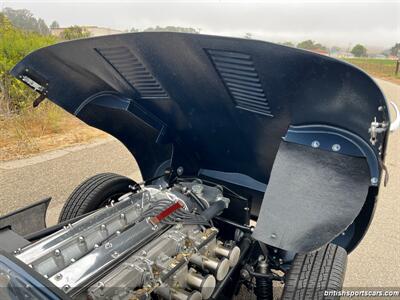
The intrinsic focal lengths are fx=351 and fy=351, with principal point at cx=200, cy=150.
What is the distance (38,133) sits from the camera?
7.48 metres

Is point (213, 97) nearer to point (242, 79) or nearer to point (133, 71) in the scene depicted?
point (242, 79)

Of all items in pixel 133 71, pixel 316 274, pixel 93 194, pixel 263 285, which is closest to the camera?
pixel 316 274

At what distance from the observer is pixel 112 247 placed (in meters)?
1.73

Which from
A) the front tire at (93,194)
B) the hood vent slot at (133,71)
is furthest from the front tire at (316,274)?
the front tire at (93,194)

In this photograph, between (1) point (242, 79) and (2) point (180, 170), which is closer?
(1) point (242, 79)

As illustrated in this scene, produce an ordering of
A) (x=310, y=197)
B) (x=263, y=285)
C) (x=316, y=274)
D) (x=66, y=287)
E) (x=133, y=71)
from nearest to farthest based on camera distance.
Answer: (x=66, y=287)
(x=310, y=197)
(x=316, y=274)
(x=133, y=71)
(x=263, y=285)

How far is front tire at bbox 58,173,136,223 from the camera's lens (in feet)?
8.57

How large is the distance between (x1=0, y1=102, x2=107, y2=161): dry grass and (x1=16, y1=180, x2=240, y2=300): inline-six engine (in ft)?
15.3

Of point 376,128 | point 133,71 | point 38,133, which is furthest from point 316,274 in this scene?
point 38,133

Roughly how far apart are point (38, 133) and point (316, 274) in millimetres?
6960

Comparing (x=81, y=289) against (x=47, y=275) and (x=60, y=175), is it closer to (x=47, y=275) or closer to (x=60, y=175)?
(x=47, y=275)

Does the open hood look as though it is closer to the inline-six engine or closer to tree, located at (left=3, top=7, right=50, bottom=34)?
the inline-six engine

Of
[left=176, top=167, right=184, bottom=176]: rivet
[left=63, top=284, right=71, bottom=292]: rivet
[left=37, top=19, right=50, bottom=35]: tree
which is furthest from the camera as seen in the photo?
[left=37, top=19, right=50, bottom=35]: tree

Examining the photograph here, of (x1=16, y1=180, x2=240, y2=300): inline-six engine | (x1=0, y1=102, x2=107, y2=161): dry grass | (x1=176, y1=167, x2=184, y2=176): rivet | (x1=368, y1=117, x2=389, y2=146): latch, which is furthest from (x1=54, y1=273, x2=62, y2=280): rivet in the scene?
(x1=0, y1=102, x2=107, y2=161): dry grass
